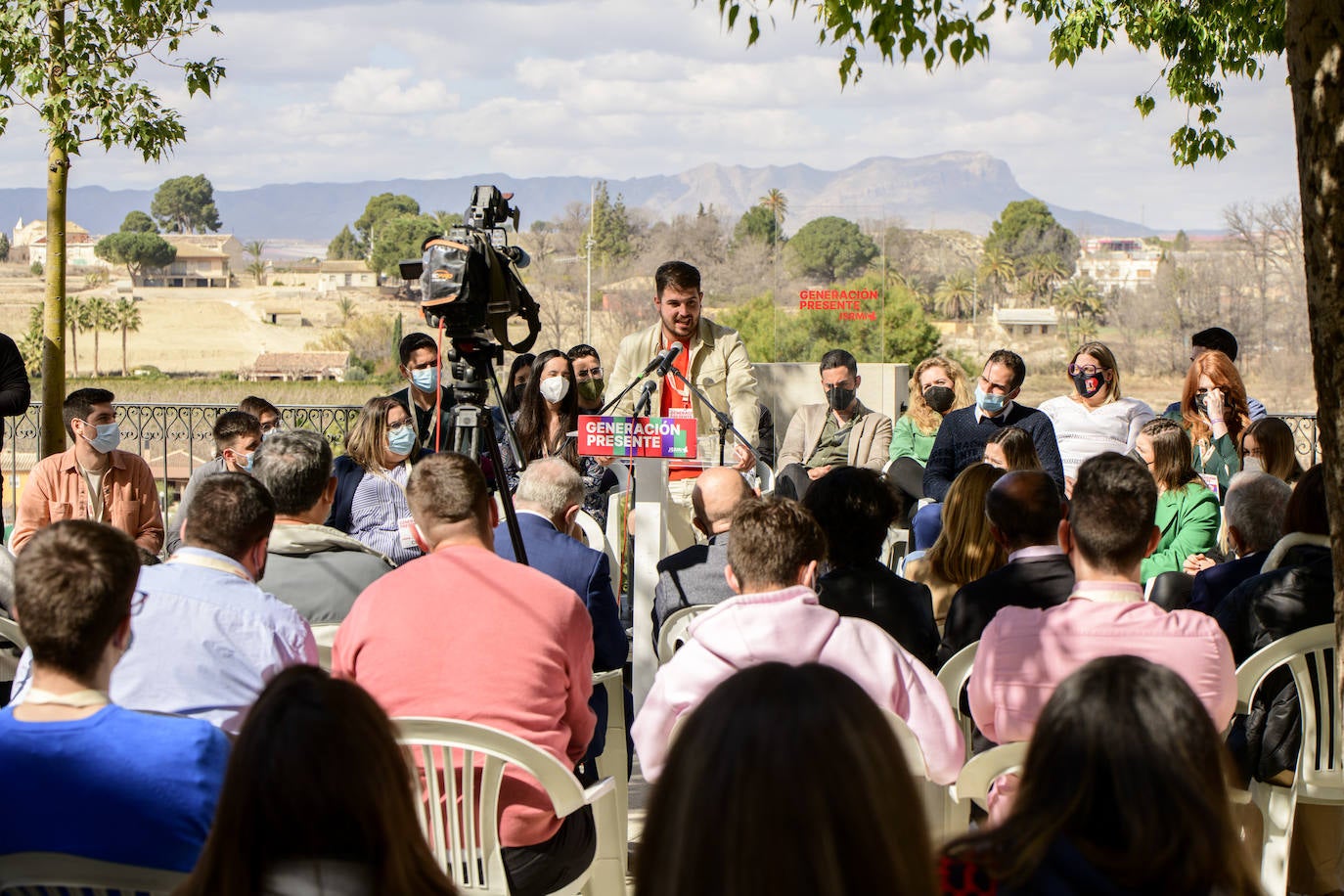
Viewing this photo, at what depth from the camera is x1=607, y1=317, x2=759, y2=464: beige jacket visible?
6.34 meters

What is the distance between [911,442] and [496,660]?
4.93m

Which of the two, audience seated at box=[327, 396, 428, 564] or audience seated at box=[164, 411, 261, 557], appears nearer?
audience seated at box=[327, 396, 428, 564]

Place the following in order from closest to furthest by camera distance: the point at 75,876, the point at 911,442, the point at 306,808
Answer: the point at 306,808
the point at 75,876
the point at 911,442

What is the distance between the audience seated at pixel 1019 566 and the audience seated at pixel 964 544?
416 mm

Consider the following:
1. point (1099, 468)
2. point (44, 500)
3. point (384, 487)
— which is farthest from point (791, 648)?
point (44, 500)

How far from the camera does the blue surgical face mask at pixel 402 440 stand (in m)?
5.98

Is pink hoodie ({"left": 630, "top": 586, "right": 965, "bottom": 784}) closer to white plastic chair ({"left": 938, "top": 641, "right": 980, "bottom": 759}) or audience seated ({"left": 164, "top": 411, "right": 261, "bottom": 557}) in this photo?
white plastic chair ({"left": 938, "top": 641, "right": 980, "bottom": 759})

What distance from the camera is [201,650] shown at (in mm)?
2891

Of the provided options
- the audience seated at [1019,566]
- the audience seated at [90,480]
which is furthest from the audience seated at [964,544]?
the audience seated at [90,480]

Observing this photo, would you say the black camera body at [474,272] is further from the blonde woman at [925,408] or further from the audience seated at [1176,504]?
the blonde woman at [925,408]

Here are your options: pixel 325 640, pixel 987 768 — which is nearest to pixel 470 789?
pixel 325 640

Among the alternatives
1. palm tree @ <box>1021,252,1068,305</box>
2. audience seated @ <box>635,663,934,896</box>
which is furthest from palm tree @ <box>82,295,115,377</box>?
audience seated @ <box>635,663,934,896</box>

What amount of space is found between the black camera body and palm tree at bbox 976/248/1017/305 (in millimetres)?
101335

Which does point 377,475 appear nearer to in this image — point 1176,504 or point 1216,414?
point 1176,504
